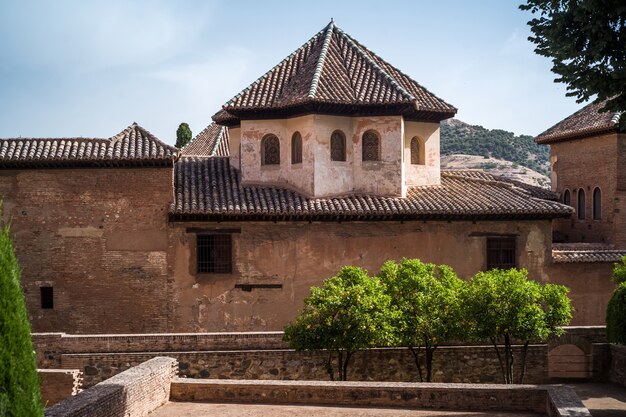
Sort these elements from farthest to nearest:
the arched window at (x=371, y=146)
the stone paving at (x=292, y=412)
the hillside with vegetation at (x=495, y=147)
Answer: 1. the hillside with vegetation at (x=495, y=147)
2. the arched window at (x=371, y=146)
3. the stone paving at (x=292, y=412)

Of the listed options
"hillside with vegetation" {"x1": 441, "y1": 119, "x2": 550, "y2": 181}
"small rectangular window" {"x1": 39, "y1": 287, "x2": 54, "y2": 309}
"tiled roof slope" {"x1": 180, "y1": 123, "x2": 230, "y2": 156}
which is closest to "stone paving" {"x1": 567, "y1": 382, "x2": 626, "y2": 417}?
"small rectangular window" {"x1": 39, "y1": 287, "x2": 54, "y2": 309}

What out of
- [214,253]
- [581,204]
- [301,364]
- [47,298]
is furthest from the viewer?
[581,204]

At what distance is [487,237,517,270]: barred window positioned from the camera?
69.9 ft

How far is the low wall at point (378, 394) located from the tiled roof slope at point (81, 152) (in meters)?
8.44

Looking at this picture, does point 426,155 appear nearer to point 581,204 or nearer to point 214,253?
point 214,253

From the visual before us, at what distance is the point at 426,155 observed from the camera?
2275 centimetres

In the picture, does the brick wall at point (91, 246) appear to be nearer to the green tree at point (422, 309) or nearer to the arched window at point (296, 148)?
the arched window at point (296, 148)

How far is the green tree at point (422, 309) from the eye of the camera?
16.1 m

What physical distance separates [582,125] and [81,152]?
57.4ft

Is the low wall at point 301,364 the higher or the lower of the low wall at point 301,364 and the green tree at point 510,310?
Answer: the lower

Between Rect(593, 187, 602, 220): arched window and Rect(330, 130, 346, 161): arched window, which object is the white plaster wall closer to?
Rect(330, 130, 346, 161): arched window

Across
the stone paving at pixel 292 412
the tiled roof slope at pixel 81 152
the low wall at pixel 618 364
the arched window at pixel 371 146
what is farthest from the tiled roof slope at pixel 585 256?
the tiled roof slope at pixel 81 152

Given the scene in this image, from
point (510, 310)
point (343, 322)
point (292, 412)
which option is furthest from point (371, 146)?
point (292, 412)

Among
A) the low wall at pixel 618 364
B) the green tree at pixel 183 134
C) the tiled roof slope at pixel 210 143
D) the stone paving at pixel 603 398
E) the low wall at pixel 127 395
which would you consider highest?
the green tree at pixel 183 134
